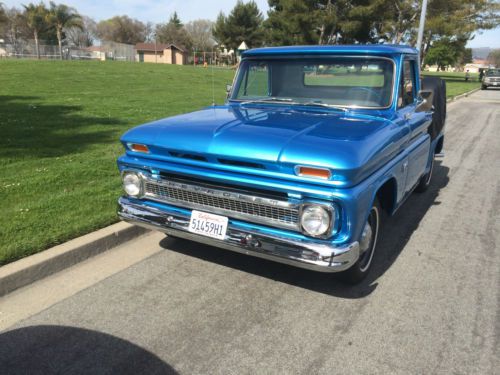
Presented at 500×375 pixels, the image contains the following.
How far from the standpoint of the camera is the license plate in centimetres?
319

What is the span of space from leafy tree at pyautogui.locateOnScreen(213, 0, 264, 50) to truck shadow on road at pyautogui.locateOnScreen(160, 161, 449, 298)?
193ft

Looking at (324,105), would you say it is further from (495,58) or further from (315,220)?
(495,58)

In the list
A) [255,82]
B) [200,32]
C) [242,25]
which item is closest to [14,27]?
[200,32]

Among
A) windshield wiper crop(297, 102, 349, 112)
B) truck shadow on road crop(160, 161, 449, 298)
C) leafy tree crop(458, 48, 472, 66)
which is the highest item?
leafy tree crop(458, 48, 472, 66)

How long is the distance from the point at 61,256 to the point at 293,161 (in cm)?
220

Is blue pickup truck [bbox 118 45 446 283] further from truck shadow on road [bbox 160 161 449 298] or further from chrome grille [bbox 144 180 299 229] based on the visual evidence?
truck shadow on road [bbox 160 161 449 298]

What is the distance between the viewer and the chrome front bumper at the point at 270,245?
9.50ft

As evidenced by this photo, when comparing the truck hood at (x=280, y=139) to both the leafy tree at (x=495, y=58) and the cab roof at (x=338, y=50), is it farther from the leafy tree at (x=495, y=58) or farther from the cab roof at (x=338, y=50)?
the leafy tree at (x=495, y=58)

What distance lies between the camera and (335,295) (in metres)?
3.46

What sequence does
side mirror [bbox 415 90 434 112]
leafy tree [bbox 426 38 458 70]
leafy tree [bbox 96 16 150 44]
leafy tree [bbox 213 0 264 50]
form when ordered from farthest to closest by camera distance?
1. leafy tree [bbox 96 16 150 44]
2. leafy tree [bbox 426 38 458 70]
3. leafy tree [bbox 213 0 264 50]
4. side mirror [bbox 415 90 434 112]

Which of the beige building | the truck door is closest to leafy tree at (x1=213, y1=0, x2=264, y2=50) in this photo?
the beige building

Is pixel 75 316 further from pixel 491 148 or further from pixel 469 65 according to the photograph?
pixel 469 65

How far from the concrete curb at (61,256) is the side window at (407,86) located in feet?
9.61

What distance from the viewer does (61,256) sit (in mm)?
3670
